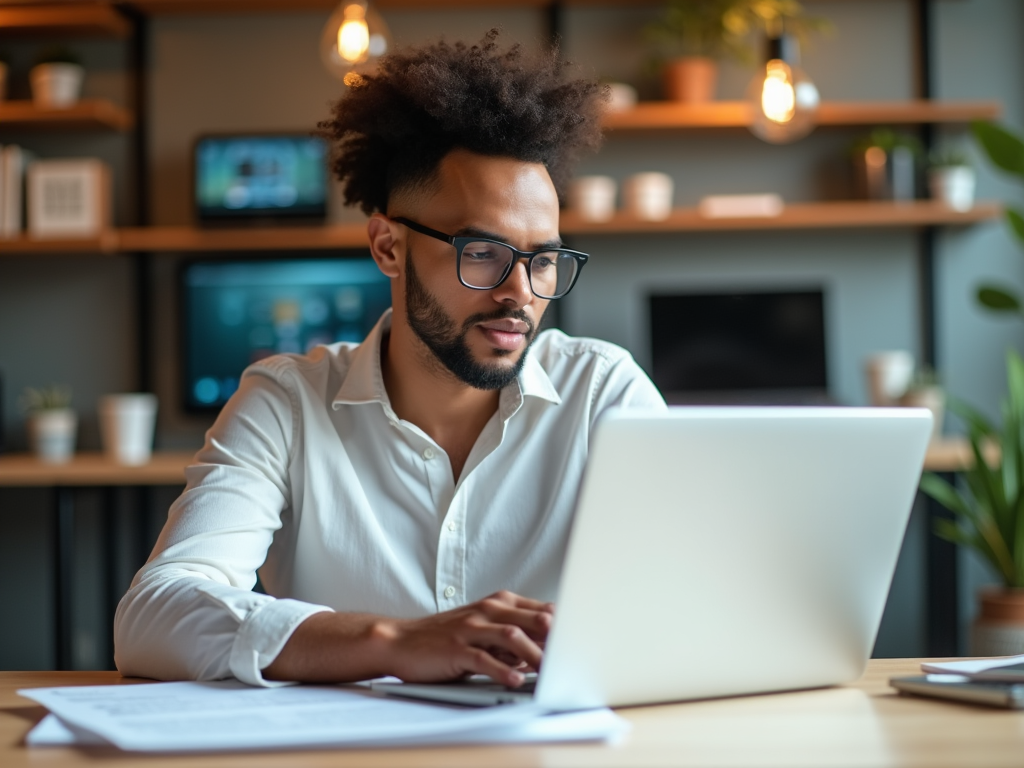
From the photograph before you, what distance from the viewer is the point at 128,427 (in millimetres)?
3525

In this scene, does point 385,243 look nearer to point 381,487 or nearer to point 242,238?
point 381,487

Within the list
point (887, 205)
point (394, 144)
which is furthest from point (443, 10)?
point (394, 144)

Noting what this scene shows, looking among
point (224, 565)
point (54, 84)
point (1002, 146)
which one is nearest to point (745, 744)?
point (224, 565)

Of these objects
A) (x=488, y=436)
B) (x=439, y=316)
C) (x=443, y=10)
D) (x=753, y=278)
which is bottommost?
(x=488, y=436)

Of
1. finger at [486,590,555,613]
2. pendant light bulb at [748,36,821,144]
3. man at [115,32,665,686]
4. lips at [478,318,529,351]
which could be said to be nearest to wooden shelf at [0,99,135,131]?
pendant light bulb at [748,36,821,144]

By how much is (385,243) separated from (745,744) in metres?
0.98

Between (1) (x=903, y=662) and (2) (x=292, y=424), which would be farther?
(2) (x=292, y=424)

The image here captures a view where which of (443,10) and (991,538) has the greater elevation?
(443,10)

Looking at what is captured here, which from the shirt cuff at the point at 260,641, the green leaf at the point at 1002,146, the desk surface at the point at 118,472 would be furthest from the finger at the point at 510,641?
the green leaf at the point at 1002,146

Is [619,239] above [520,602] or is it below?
above

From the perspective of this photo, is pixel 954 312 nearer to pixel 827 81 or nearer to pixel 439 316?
pixel 827 81

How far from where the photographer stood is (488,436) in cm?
148

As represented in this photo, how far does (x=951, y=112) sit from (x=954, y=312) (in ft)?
2.25

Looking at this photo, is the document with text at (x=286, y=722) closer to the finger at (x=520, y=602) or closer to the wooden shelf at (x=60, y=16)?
the finger at (x=520, y=602)
